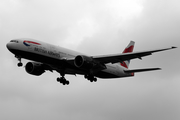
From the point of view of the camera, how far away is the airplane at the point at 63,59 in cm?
3288

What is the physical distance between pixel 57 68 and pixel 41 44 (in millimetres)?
5157

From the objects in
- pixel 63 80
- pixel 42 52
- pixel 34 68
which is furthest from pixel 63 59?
pixel 63 80

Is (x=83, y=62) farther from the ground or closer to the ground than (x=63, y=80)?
farther from the ground

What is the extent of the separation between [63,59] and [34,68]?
6514 mm

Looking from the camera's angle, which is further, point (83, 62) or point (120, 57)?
point (120, 57)

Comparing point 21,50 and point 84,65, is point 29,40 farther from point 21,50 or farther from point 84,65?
point 84,65

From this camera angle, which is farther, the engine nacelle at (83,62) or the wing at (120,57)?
the engine nacelle at (83,62)

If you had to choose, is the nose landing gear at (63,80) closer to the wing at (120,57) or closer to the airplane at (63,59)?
the airplane at (63,59)

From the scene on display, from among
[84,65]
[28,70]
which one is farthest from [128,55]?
[28,70]

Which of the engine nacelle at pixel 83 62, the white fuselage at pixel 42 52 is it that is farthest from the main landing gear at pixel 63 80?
the engine nacelle at pixel 83 62

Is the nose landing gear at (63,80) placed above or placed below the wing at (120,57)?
below

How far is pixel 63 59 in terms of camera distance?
35094 mm

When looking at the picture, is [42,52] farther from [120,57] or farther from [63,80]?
[120,57]

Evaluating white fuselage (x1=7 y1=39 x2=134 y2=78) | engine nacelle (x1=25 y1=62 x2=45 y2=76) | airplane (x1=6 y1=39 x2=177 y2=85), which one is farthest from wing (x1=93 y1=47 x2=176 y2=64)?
engine nacelle (x1=25 y1=62 x2=45 y2=76)
